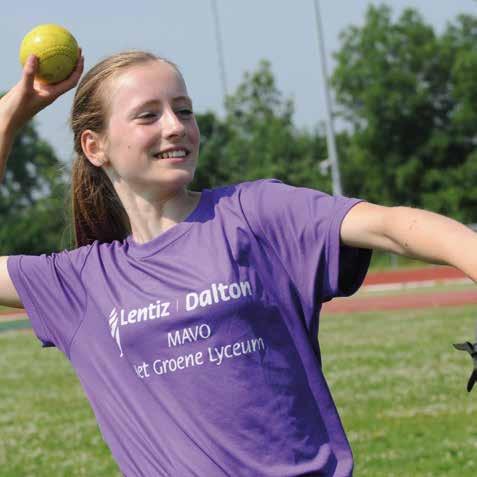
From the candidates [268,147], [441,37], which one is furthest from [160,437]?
[441,37]

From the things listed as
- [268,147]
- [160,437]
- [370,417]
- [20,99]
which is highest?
[20,99]

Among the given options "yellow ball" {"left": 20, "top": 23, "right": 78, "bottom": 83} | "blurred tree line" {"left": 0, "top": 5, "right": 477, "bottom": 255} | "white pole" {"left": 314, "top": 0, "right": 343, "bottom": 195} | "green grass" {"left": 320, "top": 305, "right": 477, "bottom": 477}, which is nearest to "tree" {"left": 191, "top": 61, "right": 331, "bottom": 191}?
"blurred tree line" {"left": 0, "top": 5, "right": 477, "bottom": 255}

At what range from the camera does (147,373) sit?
3018 millimetres

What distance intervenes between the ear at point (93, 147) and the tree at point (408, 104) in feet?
178

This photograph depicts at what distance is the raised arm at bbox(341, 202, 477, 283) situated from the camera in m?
2.26

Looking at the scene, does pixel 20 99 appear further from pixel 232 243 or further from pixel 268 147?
pixel 268 147

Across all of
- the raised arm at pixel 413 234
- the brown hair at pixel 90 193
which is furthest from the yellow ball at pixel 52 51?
the raised arm at pixel 413 234

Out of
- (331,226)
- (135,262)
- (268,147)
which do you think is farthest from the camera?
(268,147)

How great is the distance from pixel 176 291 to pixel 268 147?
5490cm

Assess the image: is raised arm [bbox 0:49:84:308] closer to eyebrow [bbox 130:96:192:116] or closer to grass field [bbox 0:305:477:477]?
eyebrow [bbox 130:96:192:116]

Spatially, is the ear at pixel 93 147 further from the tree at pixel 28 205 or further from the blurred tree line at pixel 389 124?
the blurred tree line at pixel 389 124

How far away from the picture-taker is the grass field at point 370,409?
8.12 meters

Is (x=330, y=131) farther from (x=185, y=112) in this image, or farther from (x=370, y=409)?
(x=185, y=112)

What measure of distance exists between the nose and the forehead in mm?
45
